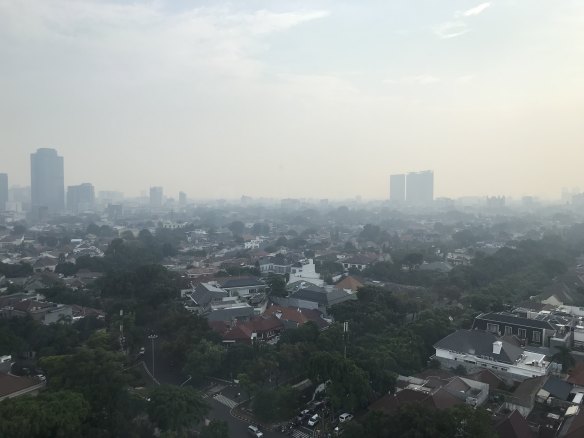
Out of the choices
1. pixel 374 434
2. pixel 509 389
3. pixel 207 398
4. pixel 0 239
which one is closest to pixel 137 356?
pixel 207 398

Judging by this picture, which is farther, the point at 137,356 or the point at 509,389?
the point at 137,356

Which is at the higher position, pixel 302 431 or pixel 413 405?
pixel 413 405

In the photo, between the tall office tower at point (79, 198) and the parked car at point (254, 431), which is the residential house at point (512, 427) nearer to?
the parked car at point (254, 431)

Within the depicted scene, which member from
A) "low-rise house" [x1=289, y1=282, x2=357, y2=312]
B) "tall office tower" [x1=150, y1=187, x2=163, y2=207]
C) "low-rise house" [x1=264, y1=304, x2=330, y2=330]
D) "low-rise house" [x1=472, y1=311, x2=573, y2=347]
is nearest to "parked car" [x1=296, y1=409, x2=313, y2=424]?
"low-rise house" [x1=264, y1=304, x2=330, y2=330]

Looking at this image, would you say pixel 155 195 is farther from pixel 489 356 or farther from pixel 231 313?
pixel 489 356

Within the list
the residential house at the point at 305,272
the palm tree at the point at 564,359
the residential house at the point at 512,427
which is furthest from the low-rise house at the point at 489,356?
the residential house at the point at 305,272

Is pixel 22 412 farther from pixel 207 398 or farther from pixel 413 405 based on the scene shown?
pixel 413 405

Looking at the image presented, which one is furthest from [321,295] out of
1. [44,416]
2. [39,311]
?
[44,416]
